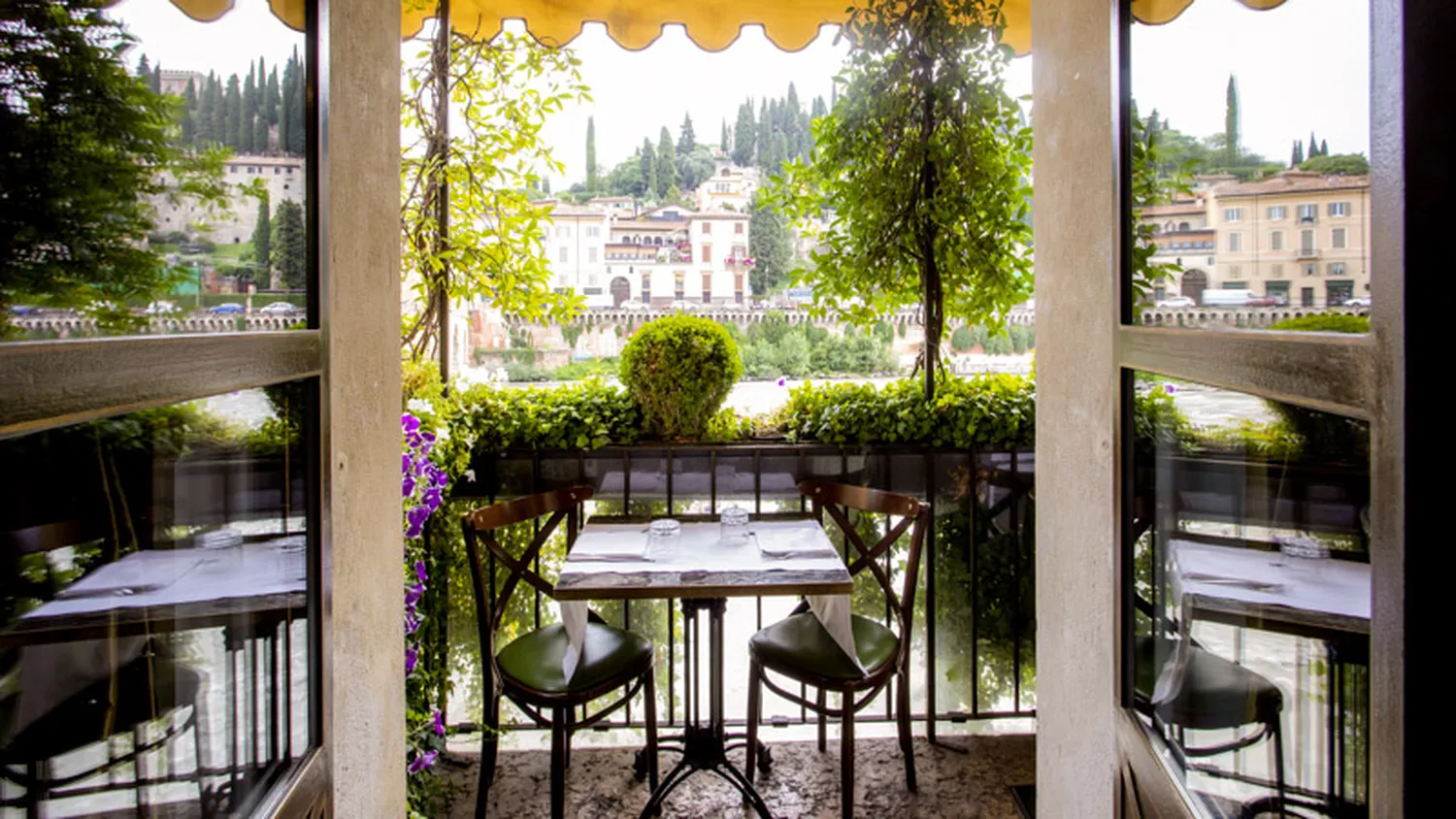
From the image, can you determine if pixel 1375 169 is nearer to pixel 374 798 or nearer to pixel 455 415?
pixel 374 798

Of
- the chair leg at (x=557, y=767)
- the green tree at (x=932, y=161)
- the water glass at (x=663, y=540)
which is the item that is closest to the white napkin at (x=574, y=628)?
the chair leg at (x=557, y=767)

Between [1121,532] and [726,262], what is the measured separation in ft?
9.71

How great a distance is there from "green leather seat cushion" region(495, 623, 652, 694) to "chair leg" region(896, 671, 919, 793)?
862 mm

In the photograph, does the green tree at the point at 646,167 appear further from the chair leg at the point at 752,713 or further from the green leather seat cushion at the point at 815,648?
the chair leg at the point at 752,713

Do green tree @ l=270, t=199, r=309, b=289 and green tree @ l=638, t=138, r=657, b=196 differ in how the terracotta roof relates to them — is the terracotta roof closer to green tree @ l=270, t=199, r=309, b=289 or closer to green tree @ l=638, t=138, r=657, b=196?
green tree @ l=270, t=199, r=309, b=289

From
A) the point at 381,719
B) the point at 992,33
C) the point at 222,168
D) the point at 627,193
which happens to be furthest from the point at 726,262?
the point at 222,168

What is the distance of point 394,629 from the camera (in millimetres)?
1422

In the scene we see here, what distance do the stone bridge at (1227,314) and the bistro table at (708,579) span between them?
1498mm

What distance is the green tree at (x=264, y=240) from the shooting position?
0.85 m

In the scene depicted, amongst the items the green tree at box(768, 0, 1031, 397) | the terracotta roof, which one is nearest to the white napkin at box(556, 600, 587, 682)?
the green tree at box(768, 0, 1031, 397)

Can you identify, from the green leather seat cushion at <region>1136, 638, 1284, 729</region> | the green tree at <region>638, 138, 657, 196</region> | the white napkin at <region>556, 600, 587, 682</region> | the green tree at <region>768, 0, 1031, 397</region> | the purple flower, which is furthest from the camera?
the green tree at <region>638, 138, 657, 196</region>

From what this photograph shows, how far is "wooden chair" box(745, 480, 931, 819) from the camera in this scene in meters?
2.59

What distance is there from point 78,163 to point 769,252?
3.44 meters

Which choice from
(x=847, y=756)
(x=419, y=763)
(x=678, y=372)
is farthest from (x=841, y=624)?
(x=419, y=763)
